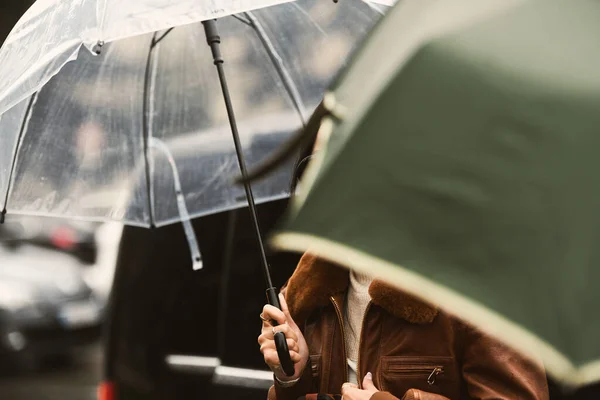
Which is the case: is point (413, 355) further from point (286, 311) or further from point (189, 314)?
point (189, 314)

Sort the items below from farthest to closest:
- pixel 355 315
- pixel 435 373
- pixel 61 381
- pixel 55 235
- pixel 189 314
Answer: pixel 55 235 < pixel 61 381 < pixel 189 314 < pixel 355 315 < pixel 435 373

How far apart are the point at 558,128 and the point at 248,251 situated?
130 inches

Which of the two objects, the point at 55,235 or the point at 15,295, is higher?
the point at 55,235

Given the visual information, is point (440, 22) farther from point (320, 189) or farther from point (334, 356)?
point (334, 356)

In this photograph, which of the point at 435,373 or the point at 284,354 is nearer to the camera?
the point at 435,373

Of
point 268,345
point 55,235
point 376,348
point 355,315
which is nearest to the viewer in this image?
point 376,348

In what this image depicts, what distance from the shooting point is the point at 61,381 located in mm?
7480

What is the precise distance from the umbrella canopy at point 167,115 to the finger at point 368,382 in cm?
146

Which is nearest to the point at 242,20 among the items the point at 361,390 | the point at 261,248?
the point at 261,248

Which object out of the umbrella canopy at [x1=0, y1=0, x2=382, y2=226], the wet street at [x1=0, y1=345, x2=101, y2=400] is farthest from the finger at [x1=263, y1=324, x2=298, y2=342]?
the wet street at [x1=0, y1=345, x2=101, y2=400]

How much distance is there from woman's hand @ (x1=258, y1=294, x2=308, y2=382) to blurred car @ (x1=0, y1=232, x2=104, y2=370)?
570 centimetres

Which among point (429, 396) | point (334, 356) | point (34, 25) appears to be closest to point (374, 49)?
point (429, 396)

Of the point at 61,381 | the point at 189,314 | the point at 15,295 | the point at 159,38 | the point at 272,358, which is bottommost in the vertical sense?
the point at 61,381

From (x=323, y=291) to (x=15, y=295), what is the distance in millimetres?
6268
